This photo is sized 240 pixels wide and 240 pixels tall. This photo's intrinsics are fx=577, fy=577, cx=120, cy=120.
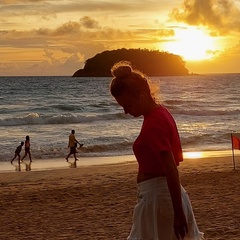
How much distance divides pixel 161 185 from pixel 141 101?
0.53 m

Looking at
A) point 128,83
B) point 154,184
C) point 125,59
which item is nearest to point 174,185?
point 154,184

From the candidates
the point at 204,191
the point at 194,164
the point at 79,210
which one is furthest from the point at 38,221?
the point at 194,164

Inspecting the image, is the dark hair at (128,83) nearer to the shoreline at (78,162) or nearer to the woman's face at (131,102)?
the woman's face at (131,102)

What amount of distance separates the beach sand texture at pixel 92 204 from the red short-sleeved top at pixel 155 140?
391cm

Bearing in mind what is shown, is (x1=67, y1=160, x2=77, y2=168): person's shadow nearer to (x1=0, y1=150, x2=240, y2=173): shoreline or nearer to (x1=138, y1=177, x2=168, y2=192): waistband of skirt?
(x1=0, y1=150, x2=240, y2=173): shoreline

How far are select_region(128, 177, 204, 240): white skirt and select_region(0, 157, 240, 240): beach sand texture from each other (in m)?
3.75

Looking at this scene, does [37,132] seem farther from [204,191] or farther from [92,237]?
[92,237]

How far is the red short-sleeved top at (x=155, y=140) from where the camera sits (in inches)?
134

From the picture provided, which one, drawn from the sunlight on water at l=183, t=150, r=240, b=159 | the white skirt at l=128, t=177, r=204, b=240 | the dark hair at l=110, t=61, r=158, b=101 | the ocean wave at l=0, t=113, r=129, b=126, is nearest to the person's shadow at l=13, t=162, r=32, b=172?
the sunlight on water at l=183, t=150, r=240, b=159

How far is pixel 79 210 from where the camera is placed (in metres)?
9.36

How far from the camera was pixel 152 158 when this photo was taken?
3482 millimetres

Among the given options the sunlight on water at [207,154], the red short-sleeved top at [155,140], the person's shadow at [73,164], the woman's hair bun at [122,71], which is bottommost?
the sunlight on water at [207,154]

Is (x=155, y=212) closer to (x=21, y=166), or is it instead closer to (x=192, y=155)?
(x=21, y=166)

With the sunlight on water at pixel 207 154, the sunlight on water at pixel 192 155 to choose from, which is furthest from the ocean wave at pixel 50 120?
the sunlight on water at pixel 207 154
